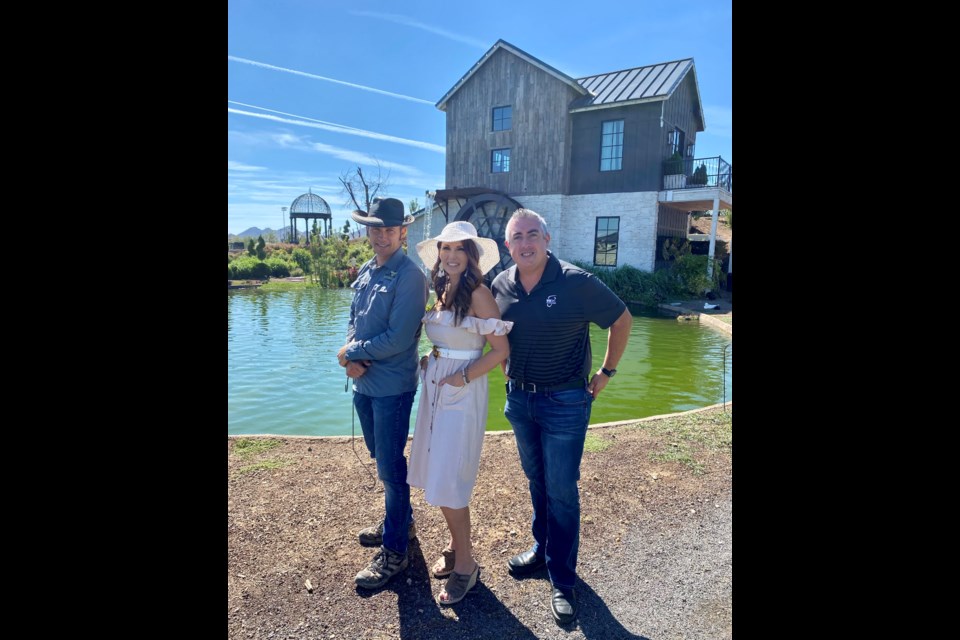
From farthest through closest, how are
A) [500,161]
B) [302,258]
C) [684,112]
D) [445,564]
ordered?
[302,258] < [500,161] < [684,112] < [445,564]

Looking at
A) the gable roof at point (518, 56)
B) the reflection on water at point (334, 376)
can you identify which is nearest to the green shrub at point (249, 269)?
the gable roof at point (518, 56)

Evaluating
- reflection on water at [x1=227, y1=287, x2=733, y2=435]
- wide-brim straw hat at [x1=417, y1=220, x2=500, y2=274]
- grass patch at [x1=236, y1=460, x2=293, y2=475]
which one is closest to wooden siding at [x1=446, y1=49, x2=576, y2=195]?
reflection on water at [x1=227, y1=287, x2=733, y2=435]

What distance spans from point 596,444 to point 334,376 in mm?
4956

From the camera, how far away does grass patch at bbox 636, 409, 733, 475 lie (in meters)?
4.39

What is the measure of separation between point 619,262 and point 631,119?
16.5ft

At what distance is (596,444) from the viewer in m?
4.63

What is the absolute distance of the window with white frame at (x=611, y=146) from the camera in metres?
18.7

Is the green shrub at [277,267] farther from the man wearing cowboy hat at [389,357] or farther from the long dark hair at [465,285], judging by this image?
the long dark hair at [465,285]

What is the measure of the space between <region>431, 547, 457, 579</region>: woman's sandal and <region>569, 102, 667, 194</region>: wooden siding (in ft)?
57.0

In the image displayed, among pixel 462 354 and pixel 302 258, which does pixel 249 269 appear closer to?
pixel 302 258

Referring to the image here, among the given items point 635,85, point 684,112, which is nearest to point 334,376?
point 635,85

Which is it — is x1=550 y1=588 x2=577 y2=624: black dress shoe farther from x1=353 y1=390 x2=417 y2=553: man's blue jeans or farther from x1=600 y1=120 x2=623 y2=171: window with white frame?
x1=600 y1=120 x2=623 y2=171: window with white frame
